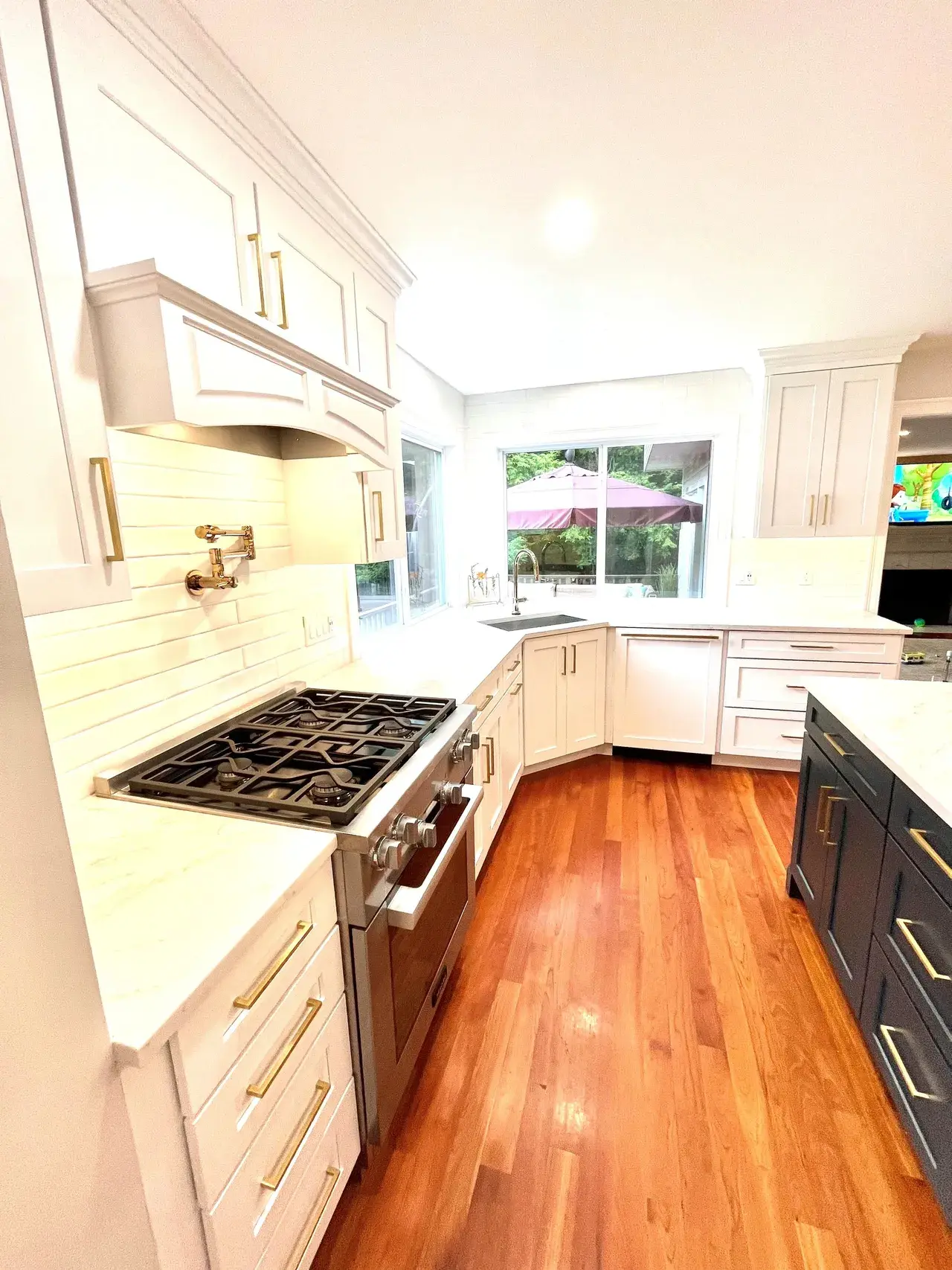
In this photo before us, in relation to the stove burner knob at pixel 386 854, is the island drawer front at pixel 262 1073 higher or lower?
lower

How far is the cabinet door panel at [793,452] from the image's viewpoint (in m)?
2.88

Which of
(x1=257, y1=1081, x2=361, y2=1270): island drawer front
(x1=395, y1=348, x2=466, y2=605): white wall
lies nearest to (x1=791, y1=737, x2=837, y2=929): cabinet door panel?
(x1=257, y1=1081, x2=361, y2=1270): island drawer front

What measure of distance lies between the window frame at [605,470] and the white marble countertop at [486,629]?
23 cm

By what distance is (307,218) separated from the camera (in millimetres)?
1438

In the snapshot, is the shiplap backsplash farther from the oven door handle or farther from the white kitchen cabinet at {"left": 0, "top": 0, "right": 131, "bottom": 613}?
the oven door handle

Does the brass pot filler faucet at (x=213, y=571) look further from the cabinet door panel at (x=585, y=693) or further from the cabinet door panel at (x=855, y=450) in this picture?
the cabinet door panel at (x=855, y=450)

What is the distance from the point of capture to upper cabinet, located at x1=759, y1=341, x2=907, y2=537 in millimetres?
2793

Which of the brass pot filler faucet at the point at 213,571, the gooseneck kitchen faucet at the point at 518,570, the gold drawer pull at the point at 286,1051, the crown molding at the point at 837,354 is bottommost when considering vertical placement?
the gold drawer pull at the point at 286,1051

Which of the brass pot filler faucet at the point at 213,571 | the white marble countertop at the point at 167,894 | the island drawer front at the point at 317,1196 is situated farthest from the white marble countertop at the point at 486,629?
the island drawer front at the point at 317,1196

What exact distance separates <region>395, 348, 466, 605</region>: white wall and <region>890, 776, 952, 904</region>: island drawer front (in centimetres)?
252

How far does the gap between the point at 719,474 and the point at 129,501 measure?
3284mm

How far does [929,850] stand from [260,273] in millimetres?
1992

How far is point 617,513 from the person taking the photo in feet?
12.3

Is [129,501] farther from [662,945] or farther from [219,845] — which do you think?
[662,945]
